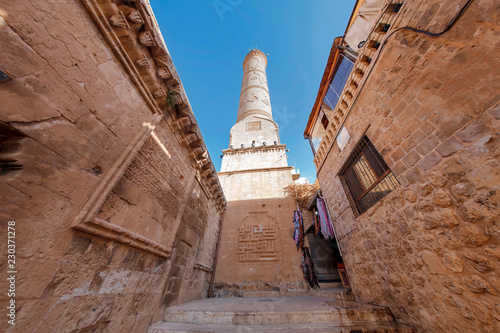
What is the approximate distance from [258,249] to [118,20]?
7.46m

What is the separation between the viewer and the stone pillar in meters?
16.1

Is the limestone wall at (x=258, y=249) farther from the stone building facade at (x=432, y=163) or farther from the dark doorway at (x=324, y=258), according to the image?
the stone building facade at (x=432, y=163)

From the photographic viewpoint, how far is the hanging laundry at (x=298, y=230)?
21.5 feet

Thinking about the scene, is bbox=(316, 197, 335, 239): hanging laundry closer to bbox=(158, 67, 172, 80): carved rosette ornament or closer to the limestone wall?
the limestone wall

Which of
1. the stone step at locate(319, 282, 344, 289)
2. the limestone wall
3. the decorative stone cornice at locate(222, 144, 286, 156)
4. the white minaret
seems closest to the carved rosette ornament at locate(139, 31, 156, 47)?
the limestone wall

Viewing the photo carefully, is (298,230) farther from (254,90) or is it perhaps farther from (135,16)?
(254,90)

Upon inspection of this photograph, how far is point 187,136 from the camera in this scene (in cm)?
399

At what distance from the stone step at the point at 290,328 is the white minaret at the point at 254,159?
5.86m

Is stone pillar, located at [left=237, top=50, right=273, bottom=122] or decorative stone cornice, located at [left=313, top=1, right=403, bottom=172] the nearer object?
decorative stone cornice, located at [left=313, top=1, right=403, bottom=172]

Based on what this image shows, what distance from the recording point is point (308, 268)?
19.7 ft

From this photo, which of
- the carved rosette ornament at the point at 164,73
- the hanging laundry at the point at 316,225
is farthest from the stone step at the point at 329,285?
the carved rosette ornament at the point at 164,73

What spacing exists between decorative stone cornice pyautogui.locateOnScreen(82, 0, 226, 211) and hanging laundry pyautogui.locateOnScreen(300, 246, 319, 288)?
6066mm

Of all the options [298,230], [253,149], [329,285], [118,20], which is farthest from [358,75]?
[253,149]

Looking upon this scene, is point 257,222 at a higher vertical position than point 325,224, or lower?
higher
